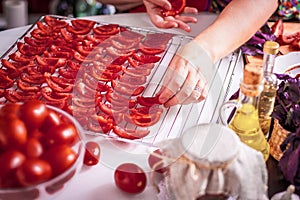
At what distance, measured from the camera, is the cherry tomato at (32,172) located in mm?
835

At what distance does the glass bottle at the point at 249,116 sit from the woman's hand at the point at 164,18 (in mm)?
611

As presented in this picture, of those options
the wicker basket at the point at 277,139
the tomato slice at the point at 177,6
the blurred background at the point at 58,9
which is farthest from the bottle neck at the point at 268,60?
the blurred background at the point at 58,9

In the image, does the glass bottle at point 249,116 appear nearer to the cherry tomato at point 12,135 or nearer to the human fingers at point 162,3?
the cherry tomato at point 12,135

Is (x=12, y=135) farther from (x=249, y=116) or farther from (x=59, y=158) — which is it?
(x=249, y=116)

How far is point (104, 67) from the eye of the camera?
1.47 metres

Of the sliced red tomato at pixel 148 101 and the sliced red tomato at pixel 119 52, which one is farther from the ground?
Answer: the sliced red tomato at pixel 148 101

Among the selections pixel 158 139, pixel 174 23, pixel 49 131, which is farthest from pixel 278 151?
pixel 174 23

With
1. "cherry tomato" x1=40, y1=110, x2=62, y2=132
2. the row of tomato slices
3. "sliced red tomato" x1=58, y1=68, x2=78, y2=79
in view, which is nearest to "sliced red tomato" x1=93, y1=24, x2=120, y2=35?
the row of tomato slices

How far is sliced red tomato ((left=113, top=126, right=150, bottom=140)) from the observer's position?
3.95 ft

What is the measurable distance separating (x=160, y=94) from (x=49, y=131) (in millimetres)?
484

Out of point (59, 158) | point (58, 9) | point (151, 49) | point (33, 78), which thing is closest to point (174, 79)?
point (151, 49)

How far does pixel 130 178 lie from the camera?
1.04 m

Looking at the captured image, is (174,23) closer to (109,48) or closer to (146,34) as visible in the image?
(146,34)

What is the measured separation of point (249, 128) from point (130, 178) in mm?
254
